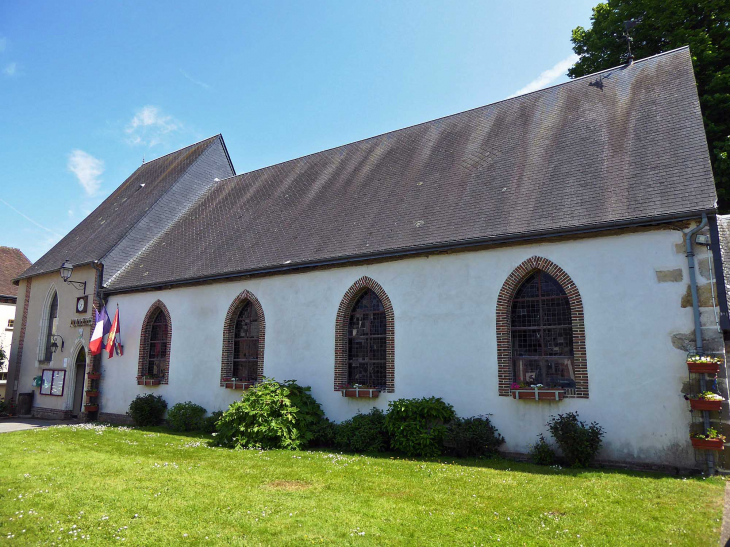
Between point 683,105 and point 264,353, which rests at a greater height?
point 683,105

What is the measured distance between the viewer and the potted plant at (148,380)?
16.2 meters

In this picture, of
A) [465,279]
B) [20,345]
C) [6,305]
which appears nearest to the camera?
[465,279]

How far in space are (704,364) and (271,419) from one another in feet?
27.1

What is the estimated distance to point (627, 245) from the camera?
30.6 ft

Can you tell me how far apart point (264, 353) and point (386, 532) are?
8805 mm

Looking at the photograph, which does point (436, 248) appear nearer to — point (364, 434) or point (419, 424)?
point (419, 424)

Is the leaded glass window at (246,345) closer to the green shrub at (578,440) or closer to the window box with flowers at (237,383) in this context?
the window box with flowers at (237,383)

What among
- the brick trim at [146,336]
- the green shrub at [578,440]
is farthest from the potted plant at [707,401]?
the brick trim at [146,336]

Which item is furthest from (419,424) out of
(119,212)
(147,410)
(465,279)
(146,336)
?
(119,212)

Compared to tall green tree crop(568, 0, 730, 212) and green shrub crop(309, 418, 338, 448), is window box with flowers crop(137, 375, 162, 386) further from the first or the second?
tall green tree crop(568, 0, 730, 212)

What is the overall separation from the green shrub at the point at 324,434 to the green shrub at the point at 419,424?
1.61 metres

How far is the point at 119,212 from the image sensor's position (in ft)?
72.7

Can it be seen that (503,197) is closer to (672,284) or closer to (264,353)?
(672,284)

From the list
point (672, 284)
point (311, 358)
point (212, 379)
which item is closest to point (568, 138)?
point (672, 284)
